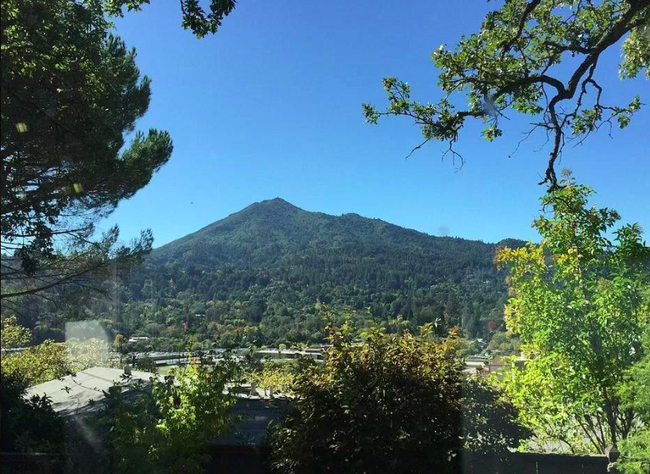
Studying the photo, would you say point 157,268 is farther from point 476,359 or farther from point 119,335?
point 476,359

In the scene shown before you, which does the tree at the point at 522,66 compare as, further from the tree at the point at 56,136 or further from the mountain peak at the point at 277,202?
the mountain peak at the point at 277,202

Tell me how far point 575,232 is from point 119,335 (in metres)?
6.72

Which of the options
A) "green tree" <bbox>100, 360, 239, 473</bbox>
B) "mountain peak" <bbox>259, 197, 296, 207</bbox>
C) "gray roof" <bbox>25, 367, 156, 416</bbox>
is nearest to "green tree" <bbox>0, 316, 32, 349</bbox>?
"green tree" <bbox>100, 360, 239, 473</bbox>

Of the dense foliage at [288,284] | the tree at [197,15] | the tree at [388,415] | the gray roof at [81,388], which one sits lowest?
the gray roof at [81,388]

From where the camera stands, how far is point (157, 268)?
35.7 ft

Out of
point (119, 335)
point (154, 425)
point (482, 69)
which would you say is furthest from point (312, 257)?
point (154, 425)

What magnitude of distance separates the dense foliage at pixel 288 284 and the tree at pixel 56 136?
31.0 inches

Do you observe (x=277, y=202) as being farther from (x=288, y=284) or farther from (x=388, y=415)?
(x=388, y=415)

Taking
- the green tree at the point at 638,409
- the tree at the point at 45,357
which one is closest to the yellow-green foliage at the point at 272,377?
the tree at the point at 45,357

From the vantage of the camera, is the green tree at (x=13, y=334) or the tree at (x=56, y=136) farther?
the tree at (x=56, y=136)

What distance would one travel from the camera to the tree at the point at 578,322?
471cm

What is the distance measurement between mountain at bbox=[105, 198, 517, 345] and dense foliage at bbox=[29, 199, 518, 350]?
0.03 meters

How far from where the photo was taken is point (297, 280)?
13.6m

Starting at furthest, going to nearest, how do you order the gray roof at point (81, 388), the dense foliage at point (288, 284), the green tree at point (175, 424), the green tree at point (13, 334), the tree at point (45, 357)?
the gray roof at point (81, 388)
the dense foliage at point (288, 284)
the green tree at point (175, 424)
the tree at point (45, 357)
the green tree at point (13, 334)
